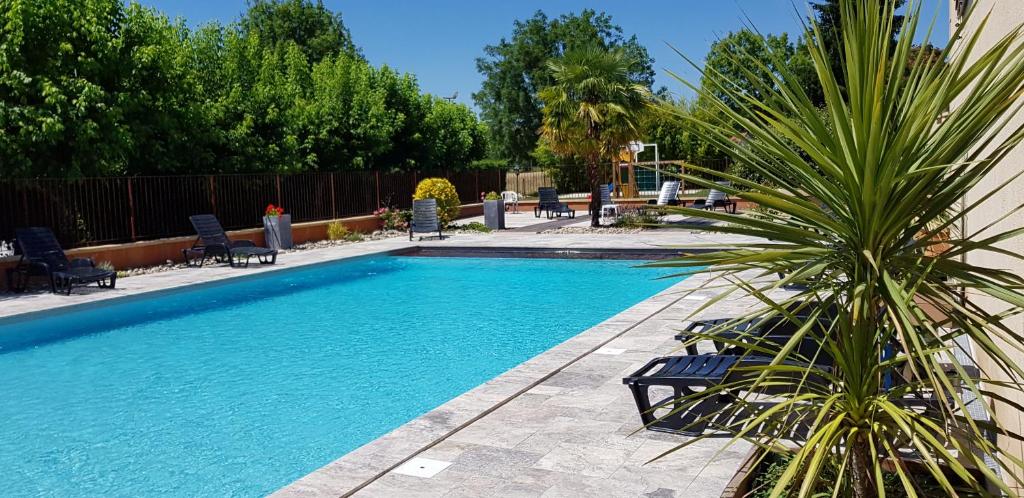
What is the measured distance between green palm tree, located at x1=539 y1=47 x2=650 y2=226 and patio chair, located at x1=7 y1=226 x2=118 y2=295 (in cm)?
1129

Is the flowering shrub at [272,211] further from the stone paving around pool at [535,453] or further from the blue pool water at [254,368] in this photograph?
the stone paving around pool at [535,453]

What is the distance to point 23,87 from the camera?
1441cm

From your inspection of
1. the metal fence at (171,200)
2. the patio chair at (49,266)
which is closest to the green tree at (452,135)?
the metal fence at (171,200)

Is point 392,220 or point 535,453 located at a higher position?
point 392,220

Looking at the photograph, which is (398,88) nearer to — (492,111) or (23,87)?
(23,87)

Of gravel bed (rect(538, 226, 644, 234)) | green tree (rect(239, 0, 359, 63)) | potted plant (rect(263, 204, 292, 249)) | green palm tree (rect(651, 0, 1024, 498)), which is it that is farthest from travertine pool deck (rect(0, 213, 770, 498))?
green tree (rect(239, 0, 359, 63))

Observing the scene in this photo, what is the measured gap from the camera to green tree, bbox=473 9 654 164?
178 ft

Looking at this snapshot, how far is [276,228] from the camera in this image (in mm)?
17859

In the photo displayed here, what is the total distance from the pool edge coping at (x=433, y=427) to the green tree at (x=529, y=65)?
47.0 metres

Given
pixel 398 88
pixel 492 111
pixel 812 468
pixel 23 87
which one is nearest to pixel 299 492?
pixel 812 468

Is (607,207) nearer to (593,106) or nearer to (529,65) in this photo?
(593,106)

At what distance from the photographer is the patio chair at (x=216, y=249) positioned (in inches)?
599

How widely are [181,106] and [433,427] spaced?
53.9ft

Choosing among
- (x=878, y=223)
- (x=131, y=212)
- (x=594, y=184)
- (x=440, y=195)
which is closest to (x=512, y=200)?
(x=440, y=195)
